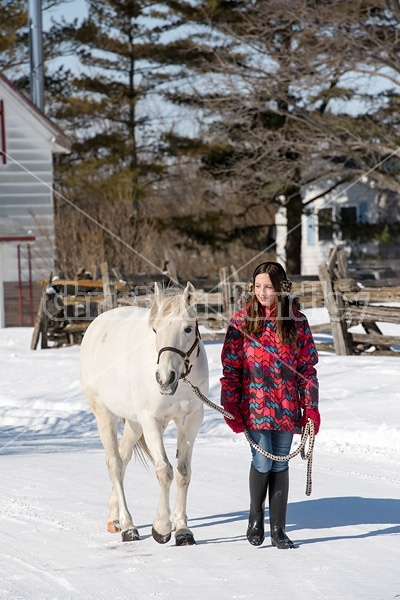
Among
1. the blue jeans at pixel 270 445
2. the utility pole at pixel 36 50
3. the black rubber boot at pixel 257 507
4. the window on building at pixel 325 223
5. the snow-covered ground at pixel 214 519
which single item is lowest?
the snow-covered ground at pixel 214 519

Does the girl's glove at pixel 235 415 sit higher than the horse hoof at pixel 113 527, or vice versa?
the girl's glove at pixel 235 415

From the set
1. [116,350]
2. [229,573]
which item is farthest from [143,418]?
[229,573]

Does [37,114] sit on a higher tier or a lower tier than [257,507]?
higher

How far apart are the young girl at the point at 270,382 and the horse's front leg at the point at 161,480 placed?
1.53 feet

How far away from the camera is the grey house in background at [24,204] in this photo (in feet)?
84.1

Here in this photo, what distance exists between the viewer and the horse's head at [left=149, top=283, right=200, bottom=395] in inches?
212

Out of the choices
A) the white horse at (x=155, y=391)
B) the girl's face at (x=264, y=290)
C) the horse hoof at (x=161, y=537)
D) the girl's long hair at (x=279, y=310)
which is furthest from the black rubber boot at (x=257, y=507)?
the girl's face at (x=264, y=290)

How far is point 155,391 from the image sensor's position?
5.79 meters

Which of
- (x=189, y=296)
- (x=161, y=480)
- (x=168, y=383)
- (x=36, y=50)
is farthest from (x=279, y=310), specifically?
(x=36, y=50)

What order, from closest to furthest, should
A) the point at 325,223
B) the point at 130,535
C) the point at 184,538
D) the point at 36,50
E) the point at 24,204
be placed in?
1. the point at 184,538
2. the point at 130,535
3. the point at 24,204
4. the point at 36,50
5. the point at 325,223

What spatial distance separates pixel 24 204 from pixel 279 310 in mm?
21267

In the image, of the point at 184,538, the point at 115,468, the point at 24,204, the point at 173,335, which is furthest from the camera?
the point at 24,204

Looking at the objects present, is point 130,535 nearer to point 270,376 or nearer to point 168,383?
point 168,383

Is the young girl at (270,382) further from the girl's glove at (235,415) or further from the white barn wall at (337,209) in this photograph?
the white barn wall at (337,209)
